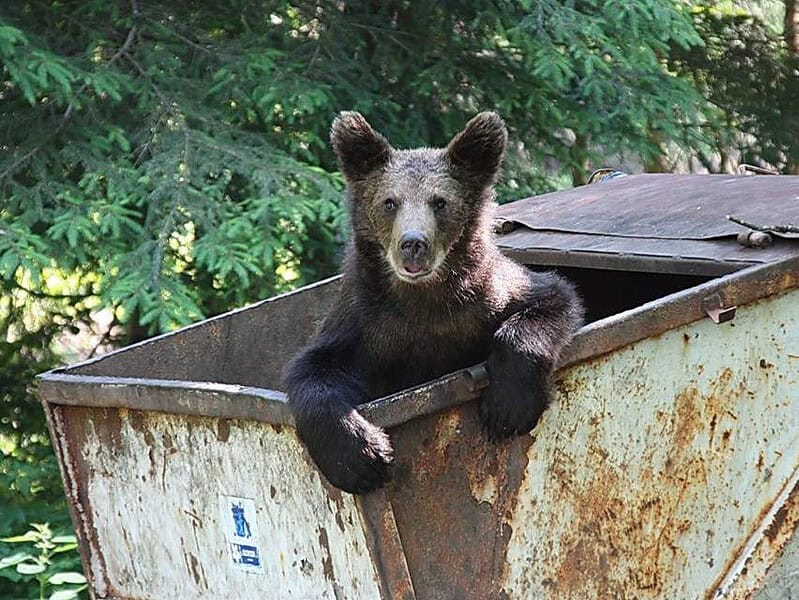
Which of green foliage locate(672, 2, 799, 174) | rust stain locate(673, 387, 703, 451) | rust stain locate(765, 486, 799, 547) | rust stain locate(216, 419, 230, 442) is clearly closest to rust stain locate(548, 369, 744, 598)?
rust stain locate(673, 387, 703, 451)

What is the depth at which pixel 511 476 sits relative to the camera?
3.32 metres

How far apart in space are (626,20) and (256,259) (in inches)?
94.8

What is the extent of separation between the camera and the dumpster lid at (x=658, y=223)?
160 inches

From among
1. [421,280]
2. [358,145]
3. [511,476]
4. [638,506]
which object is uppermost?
[358,145]

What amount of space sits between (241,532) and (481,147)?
1269 mm

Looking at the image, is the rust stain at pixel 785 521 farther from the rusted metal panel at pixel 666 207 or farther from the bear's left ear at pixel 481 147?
the bear's left ear at pixel 481 147

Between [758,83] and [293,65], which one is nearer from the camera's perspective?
[293,65]

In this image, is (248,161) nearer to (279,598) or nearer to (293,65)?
(293,65)

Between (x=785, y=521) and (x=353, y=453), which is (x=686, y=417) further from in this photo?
(x=353, y=453)

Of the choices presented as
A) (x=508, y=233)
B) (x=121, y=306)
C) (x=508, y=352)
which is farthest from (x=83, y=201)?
(x=508, y=352)

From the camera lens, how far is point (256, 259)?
5.87 meters

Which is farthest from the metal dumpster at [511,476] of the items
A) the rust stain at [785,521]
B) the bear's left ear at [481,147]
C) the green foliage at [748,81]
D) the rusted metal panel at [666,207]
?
the green foliage at [748,81]

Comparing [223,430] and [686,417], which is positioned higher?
[223,430]

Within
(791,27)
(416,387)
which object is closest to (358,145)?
(416,387)
